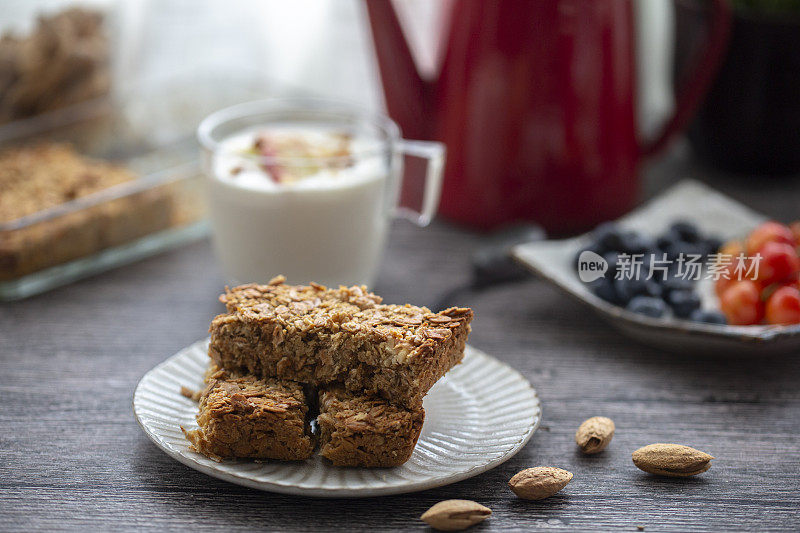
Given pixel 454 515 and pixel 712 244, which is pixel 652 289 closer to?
pixel 712 244

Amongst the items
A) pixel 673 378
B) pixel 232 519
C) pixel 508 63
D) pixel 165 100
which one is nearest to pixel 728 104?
pixel 508 63

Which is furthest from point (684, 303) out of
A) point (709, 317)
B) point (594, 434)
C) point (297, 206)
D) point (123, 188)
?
point (123, 188)

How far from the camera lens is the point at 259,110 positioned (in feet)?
4.42

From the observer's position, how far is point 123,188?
1.37 metres

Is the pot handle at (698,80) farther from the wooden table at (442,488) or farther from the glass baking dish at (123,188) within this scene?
the glass baking dish at (123,188)

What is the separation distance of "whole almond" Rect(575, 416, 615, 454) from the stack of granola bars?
160 millimetres

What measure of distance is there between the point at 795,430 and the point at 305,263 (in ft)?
2.15

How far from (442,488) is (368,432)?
0.36ft

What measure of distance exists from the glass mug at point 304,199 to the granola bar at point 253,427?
1.24 ft

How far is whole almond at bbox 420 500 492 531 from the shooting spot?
2.62 ft

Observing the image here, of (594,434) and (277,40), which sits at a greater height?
(277,40)

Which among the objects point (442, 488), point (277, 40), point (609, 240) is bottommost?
point (442, 488)

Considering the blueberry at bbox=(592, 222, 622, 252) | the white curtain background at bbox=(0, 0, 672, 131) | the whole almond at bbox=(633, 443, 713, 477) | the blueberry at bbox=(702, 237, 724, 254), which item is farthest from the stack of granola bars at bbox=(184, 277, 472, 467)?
the white curtain background at bbox=(0, 0, 672, 131)

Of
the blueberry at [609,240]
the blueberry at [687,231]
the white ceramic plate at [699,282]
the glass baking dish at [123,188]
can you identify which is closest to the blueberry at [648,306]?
the white ceramic plate at [699,282]
